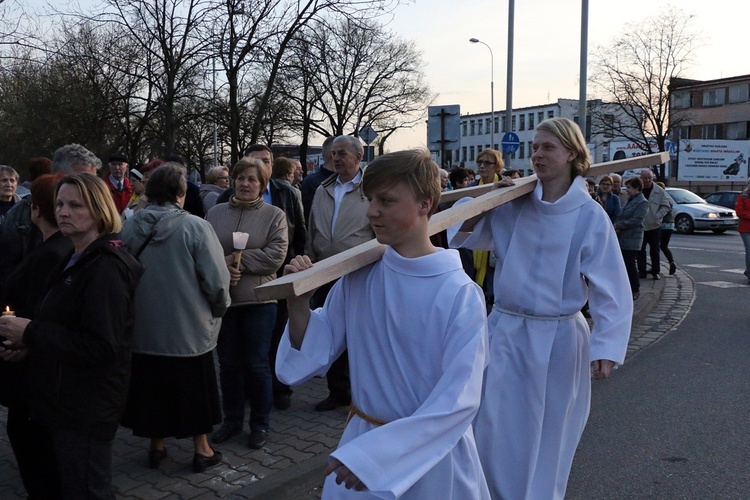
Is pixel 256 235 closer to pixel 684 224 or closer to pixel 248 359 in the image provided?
pixel 248 359

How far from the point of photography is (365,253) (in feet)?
7.24

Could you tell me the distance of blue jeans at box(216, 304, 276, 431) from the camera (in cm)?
487

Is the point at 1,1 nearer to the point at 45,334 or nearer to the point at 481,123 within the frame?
the point at 45,334

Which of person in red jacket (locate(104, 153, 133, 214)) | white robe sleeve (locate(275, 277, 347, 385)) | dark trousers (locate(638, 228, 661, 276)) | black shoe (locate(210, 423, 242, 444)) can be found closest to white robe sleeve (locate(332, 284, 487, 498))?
white robe sleeve (locate(275, 277, 347, 385))

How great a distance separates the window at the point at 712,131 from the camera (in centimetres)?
6175

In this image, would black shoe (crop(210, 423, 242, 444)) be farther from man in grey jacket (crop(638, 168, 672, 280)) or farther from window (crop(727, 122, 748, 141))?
window (crop(727, 122, 748, 141))

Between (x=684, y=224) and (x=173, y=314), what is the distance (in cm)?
2535

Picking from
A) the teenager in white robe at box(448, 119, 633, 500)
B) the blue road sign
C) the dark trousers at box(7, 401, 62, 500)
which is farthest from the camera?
the blue road sign

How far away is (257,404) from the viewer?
4852mm

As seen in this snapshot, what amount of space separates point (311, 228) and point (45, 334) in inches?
114

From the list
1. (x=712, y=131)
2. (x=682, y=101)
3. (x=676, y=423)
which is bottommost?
(x=676, y=423)

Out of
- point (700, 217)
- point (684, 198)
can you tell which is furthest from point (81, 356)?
point (684, 198)

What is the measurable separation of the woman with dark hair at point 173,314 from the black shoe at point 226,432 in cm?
53

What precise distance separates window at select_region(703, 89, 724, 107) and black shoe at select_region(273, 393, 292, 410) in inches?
2515
